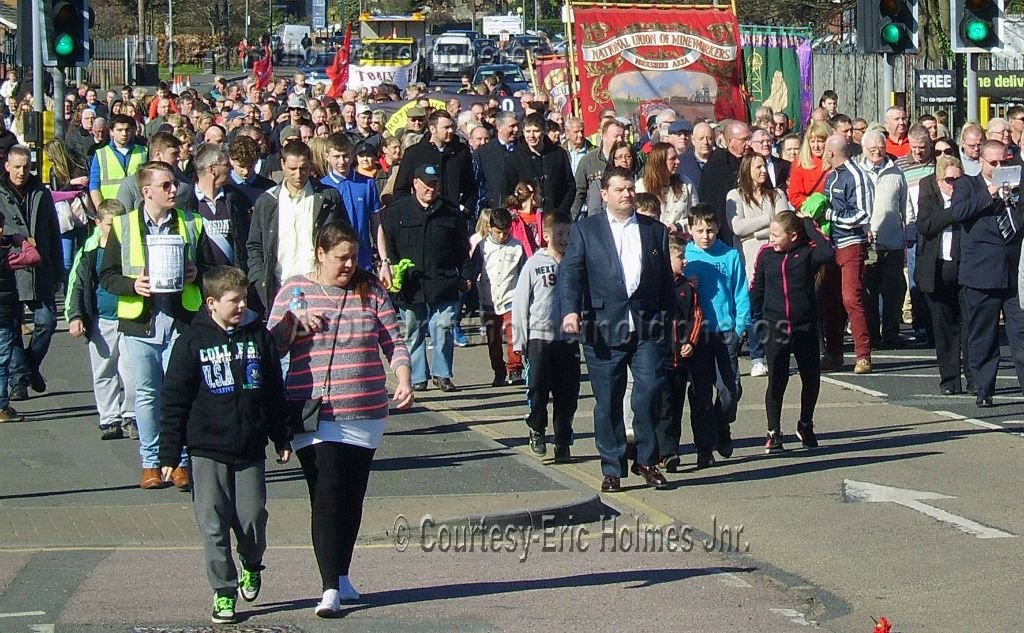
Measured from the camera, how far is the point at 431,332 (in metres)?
14.0

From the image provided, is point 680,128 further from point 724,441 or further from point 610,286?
point 610,286

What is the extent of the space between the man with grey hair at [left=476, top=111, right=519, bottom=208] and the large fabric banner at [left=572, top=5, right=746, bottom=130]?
5.53m

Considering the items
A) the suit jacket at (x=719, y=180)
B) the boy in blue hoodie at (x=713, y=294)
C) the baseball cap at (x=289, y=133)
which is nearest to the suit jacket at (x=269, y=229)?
the boy in blue hoodie at (x=713, y=294)

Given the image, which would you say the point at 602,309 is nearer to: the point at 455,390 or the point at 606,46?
the point at 455,390

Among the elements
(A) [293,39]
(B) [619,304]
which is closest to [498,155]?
(B) [619,304]

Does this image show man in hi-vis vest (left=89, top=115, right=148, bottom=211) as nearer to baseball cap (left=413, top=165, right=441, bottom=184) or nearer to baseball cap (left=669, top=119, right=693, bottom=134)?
baseball cap (left=413, top=165, right=441, bottom=184)

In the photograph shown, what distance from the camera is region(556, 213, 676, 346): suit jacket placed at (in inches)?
395

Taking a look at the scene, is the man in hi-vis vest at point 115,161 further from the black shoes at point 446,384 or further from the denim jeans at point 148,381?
the denim jeans at point 148,381

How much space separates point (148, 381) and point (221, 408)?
316 cm

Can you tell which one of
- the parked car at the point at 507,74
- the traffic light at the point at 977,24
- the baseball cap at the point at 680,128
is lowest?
the baseball cap at the point at 680,128

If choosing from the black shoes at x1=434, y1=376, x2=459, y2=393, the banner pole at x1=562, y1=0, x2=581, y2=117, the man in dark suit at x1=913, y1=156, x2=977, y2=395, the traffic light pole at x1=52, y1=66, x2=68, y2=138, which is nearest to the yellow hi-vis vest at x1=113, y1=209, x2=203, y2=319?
the black shoes at x1=434, y1=376, x2=459, y2=393

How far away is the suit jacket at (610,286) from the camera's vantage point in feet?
32.9

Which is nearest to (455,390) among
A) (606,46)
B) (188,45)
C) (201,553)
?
(201,553)

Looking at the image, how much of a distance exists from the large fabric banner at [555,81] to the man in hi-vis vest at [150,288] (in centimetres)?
1552
